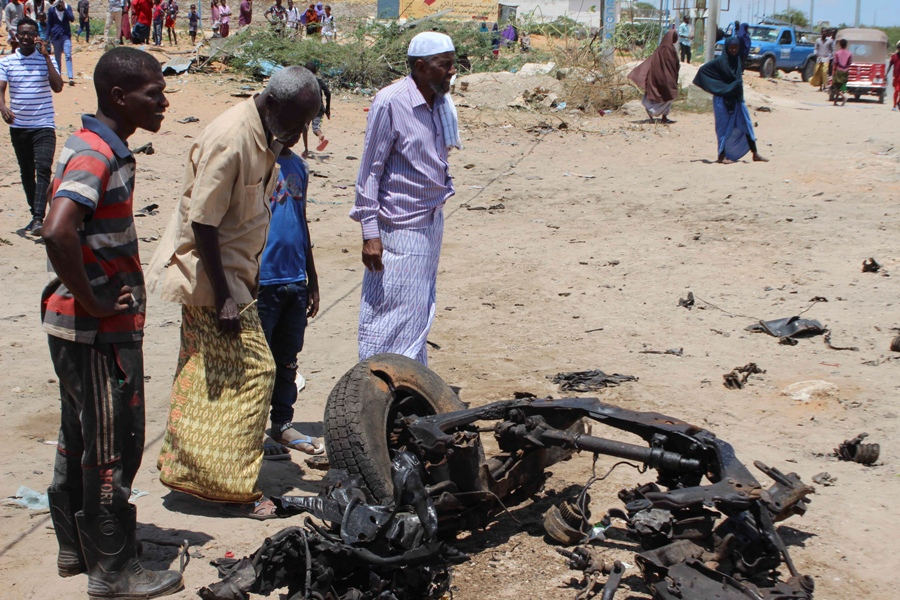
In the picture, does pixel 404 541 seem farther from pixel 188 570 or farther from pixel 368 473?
pixel 188 570

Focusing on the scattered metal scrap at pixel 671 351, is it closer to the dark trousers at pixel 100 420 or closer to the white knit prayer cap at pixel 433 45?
the white knit prayer cap at pixel 433 45

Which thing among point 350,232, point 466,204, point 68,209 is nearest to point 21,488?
point 68,209

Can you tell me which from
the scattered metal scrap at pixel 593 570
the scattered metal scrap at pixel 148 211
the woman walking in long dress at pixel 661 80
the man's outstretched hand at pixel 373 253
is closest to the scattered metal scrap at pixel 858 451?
the scattered metal scrap at pixel 593 570

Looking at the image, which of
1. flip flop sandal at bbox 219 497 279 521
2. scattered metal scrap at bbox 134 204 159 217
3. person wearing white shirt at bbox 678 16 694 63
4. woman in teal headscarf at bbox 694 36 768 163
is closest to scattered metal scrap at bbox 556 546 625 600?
flip flop sandal at bbox 219 497 279 521

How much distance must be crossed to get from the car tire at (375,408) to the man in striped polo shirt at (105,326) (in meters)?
0.71

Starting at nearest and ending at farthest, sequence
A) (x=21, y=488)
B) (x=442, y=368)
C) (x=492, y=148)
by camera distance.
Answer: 1. (x=21, y=488)
2. (x=442, y=368)
3. (x=492, y=148)

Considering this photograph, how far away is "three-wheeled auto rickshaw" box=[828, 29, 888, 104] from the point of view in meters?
25.8

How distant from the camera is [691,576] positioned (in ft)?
8.65

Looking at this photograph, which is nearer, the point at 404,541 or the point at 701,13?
the point at 404,541

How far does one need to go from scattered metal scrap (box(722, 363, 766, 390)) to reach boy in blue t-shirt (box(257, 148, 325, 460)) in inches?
98.4

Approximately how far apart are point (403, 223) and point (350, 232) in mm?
5449

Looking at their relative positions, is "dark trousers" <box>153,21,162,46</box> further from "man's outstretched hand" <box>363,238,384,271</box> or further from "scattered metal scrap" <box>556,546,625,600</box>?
"scattered metal scrap" <box>556,546,625,600</box>

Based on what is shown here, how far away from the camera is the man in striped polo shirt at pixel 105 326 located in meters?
2.71

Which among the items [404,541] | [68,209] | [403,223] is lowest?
[404,541]
